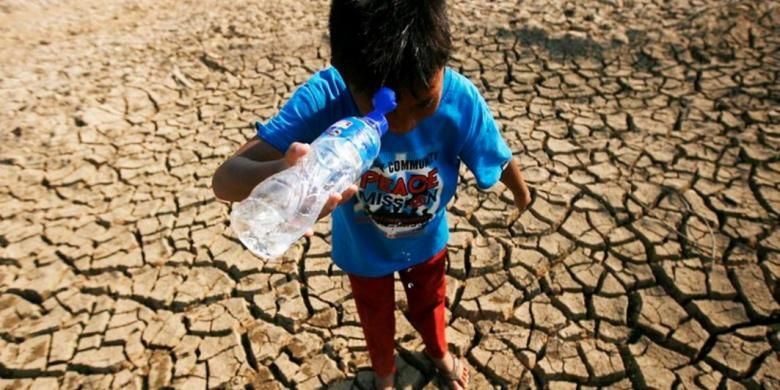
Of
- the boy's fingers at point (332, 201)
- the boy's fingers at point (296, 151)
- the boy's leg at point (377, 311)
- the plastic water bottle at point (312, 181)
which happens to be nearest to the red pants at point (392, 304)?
the boy's leg at point (377, 311)

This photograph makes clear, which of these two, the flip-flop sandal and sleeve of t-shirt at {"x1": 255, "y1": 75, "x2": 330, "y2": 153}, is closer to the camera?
sleeve of t-shirt at {"x1": 255, "y1": 75, "x2": 330, "y2": 153}

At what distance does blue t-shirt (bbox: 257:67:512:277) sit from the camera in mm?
1310

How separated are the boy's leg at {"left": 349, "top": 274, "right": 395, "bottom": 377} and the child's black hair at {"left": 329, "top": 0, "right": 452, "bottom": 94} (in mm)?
684

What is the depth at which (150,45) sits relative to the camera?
4.83m

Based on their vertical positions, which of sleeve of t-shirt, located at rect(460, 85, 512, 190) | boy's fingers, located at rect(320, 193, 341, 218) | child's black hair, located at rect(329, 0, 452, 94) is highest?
child's black hair, located at rect(329, 0, 452, 94)

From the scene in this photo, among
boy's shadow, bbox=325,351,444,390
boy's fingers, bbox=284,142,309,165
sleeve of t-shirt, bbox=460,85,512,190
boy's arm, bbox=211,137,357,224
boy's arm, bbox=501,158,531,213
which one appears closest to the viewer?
boy's fingers, bbox=284,142,309,165

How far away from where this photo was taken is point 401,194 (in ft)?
4.77

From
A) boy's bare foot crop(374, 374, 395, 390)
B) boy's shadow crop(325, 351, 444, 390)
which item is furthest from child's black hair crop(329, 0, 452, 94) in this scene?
boy's shadow crop(325, 351, 444, 390)

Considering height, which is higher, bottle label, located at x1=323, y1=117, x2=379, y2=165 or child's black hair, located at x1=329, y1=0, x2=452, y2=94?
child's black hair, located at x1=329, y1=0, x2=452, y2=94

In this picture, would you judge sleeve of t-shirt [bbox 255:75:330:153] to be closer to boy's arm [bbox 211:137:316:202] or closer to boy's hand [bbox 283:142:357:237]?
boy's arm [bbox 211:137:316:202]

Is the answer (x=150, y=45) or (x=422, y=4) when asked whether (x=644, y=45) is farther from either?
(x=150, y=45)

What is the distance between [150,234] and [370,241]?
1.82m

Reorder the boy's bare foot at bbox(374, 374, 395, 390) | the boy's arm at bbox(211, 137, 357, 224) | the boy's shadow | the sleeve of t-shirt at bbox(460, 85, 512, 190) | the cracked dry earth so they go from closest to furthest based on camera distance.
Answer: the boy's arm at bbox(211, 137, 357, 224) → the sleeve of t-shirt at bbox(460, 85, 512, 190) → the boy's bare foot at bbox(374, 374, 395, 390) → the boy's shadow → the cracked dry earth

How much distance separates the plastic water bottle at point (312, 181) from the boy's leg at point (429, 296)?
53cm
